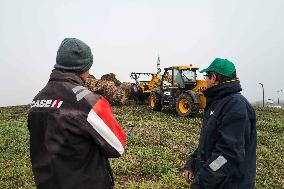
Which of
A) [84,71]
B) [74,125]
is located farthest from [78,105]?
[84,71]

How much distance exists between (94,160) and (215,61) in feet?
6.00

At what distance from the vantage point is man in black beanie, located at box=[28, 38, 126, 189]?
2.66 meters

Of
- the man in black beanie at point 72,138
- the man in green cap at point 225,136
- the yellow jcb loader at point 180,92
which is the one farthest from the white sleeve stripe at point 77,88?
the yellow jcb loader at point 180,92

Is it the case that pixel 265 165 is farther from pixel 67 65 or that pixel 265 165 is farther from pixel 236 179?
pixel 67 65

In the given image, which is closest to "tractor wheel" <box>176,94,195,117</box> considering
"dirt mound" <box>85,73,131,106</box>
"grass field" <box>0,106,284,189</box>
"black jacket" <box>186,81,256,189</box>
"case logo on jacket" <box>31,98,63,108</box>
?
"grass field" <box>0,106,284,189</box>

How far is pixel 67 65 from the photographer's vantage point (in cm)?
292

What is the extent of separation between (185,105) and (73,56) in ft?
52.1

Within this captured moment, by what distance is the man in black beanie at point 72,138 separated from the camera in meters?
2.66

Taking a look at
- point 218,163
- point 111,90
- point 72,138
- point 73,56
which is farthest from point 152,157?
point 111,90

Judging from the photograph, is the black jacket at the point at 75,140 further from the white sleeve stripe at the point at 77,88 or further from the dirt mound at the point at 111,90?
the dirt mound at the point at 111,90

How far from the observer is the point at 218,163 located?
3492mm

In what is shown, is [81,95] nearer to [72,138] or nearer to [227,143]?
[72,138]

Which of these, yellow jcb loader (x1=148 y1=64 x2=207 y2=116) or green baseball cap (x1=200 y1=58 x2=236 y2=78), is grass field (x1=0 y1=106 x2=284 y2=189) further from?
green baseball cap (x1=200 y1=58 x2=236 y2=78)

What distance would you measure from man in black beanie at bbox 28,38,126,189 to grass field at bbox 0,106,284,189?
4.63 metres
